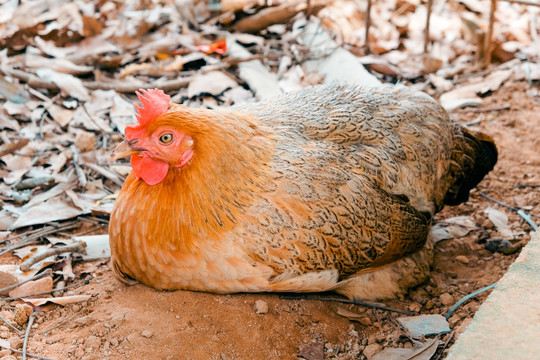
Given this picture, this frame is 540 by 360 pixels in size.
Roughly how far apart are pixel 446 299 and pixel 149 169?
77.5 inches

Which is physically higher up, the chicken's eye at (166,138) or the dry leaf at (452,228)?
the chicken's eye at (166,138)

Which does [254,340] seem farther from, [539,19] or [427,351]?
[539,19]

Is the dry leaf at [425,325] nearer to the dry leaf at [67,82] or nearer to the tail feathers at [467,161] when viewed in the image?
the tail feathers at [467,161]

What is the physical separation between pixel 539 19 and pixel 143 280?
6.50m

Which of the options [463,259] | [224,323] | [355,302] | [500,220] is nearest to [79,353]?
[224,323]

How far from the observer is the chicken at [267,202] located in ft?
9.66

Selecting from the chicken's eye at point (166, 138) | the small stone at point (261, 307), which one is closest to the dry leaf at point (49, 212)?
the chicken's eye at point (166, 138)

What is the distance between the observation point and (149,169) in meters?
2.97

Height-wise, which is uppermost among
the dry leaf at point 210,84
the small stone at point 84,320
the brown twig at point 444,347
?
the dry leaf at point 210,84

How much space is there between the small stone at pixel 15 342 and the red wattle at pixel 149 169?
102cm

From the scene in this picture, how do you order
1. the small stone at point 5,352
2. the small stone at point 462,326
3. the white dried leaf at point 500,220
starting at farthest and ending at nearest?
the white dried leaf at point 500,220 → the small stone at point 462,326 → the small stone at point 5,352

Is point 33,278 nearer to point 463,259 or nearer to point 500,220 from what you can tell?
point 463,259

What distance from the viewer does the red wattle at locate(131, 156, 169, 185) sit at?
9.68 feet

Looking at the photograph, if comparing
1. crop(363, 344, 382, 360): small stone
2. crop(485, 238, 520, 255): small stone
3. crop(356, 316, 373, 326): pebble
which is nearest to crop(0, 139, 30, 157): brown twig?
crop(356, 316, 373, 326): pebble
